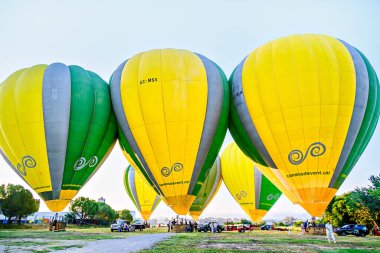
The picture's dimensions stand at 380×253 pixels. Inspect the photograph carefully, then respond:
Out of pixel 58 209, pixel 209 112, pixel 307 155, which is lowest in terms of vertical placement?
pixel 58 209

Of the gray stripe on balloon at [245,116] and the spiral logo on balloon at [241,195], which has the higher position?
the gray stripe on balloon at [245,116]

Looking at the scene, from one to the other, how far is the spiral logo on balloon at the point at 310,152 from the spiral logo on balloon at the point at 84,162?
11552 mm

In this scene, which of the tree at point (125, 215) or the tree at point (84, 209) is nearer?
the tree at point (84, 209)

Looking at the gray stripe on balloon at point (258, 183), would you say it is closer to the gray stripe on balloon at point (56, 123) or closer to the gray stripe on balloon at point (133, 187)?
the gray stripe on balloon at point (133, 187)

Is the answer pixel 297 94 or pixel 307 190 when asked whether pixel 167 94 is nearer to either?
pixel 297 94

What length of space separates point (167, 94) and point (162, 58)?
2.50m

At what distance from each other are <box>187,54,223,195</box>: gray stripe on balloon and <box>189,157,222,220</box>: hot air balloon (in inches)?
513

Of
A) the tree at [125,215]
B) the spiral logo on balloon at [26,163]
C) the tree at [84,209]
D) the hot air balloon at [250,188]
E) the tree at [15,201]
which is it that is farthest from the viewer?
the tree at [125,215]

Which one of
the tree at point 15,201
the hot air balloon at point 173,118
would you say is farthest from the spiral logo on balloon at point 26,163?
the tree at point 15,201

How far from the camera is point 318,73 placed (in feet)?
55.2

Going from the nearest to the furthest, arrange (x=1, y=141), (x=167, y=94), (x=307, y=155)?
(x=307, y=155)
(x=167, y=94)
(x=1, y=141)

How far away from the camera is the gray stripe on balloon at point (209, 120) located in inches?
747

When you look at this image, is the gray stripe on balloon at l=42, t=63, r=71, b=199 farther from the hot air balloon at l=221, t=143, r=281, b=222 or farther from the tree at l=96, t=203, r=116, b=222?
the tree at l=96, t=203, r=116, b=222

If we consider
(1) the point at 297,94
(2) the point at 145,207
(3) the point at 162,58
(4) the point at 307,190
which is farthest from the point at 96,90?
(2) the point at 145,207
